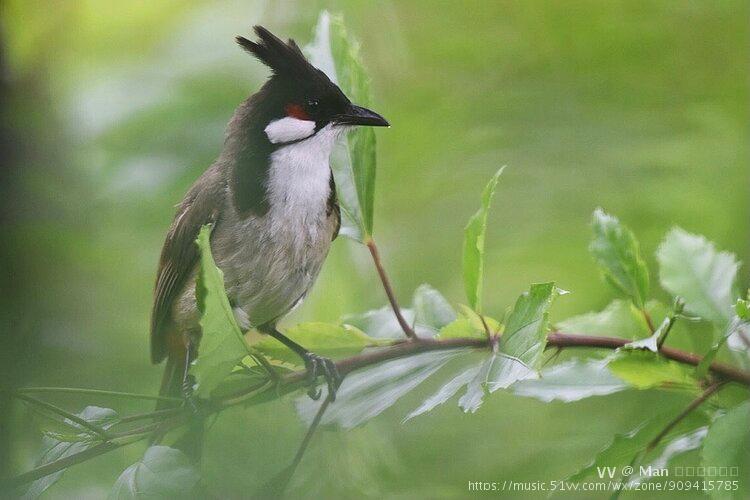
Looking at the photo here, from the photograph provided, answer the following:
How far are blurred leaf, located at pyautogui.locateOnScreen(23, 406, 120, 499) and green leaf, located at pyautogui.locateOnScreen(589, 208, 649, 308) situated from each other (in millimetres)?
389

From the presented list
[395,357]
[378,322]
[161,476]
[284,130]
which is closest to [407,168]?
[284,130]

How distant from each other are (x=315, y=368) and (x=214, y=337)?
16cm

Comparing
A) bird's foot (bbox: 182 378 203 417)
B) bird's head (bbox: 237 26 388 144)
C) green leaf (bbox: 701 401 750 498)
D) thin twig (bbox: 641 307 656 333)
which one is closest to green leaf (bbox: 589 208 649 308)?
thin twig (bbox: 641 307 656 333)

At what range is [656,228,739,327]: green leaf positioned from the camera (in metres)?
0.73

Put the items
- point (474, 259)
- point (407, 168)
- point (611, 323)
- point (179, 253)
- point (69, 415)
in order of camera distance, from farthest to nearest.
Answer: point (407, 168)
point (179, 253)
point (611, 323)
point (474, 259)
point (69, 415)

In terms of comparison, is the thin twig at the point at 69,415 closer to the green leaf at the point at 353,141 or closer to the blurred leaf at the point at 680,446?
the green leaf at the point at 353,141

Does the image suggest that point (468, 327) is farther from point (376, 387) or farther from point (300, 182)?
point (300, 182)

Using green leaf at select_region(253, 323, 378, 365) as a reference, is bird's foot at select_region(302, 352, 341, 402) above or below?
below

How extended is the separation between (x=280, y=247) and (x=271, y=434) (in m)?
0.18

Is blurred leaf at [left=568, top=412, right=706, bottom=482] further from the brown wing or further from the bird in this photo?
the brown wing

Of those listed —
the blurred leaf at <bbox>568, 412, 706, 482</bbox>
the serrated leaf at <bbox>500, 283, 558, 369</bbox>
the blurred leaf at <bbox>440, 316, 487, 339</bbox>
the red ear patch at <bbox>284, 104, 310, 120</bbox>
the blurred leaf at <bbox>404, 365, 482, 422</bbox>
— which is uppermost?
the red ear patch at <bbox>284, 104, 310, 120</bbox>

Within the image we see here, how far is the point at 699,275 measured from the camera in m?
0.74

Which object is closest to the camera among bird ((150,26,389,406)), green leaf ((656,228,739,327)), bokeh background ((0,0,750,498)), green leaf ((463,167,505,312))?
green leaf ((463,167,505,312))

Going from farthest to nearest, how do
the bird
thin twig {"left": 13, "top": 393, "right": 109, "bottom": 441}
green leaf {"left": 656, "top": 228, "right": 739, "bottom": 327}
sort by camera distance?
the bird → green leaf {"left": 656, "top": 228, "right": 739, "bottom": 327} → thin twig {"left": 13, "top": 393, "right": 109, "bottom": 441}
